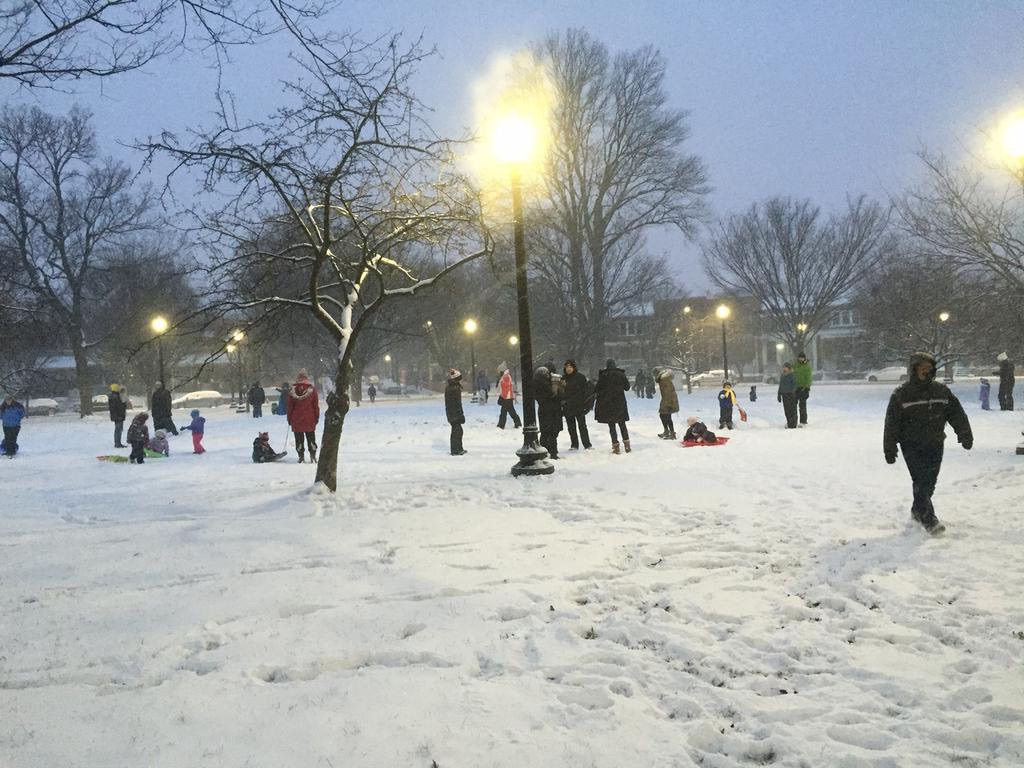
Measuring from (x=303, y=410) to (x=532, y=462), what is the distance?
5346 millimetres

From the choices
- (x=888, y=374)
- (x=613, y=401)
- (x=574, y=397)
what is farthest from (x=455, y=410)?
(x=888, y=374)

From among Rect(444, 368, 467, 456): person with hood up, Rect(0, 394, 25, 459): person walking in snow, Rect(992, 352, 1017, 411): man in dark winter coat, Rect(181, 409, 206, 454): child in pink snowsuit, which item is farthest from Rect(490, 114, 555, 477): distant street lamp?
Rect(992, 352, 1017, 411): man in dark winter coat

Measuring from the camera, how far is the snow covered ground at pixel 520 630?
106 inches

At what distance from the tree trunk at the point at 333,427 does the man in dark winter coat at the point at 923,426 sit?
20.4 feet

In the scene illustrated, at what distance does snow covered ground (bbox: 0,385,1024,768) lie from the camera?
2.70m

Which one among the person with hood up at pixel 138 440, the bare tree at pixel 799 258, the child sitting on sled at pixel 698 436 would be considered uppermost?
the bare tree at pixel 799 258

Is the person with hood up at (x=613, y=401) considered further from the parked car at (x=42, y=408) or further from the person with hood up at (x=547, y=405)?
the parked car at (x=42, y=408)

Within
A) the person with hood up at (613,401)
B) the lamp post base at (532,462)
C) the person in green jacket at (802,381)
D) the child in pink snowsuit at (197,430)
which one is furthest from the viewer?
the person in green jacket at (802,381)

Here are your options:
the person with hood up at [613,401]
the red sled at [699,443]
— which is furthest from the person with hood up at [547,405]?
the red sled at [699,443]

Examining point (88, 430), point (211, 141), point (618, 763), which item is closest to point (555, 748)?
point (618, 763)

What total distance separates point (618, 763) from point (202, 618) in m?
2.85

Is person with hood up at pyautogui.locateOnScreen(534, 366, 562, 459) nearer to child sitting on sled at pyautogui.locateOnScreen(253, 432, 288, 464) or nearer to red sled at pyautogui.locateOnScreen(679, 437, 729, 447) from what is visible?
red sled at pyautogui.locateOnScreen(679, 437, 729, 447)

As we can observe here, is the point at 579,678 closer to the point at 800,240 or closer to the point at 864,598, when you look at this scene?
the point at 864,598

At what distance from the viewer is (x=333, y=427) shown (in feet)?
26.8
